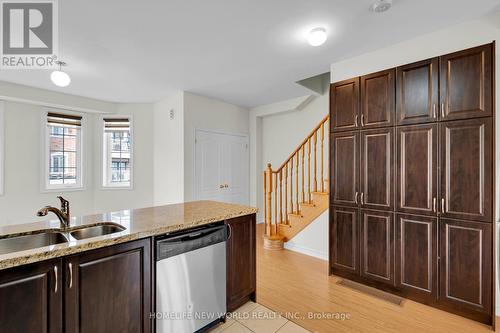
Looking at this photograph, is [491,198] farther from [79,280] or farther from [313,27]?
[79,280]

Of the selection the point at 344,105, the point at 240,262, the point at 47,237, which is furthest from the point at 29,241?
the point at 344,105

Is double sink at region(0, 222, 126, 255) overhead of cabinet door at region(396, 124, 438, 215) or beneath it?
beneath

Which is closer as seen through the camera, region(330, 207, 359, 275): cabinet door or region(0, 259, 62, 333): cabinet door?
region(0, 259, 62, 333): cabinet door

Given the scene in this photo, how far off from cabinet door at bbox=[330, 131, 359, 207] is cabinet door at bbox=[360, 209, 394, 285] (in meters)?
0.25

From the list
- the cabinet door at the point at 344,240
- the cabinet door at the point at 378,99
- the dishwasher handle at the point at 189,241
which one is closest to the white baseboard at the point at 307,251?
the cabinet door at the point at 344,240

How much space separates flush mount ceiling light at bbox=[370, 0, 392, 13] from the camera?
1.92 meters

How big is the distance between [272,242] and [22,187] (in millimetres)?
4276

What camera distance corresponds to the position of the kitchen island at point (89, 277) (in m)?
1.18

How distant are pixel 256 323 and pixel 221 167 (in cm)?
322

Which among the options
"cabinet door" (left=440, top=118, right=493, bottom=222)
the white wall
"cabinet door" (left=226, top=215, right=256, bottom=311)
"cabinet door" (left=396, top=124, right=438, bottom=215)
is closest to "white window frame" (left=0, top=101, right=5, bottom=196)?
the white wall

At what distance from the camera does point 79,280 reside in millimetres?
1361

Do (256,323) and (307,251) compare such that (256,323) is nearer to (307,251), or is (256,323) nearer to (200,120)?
(307,251)

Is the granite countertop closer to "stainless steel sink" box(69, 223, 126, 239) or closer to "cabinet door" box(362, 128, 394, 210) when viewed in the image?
"stainless steel sink" box(69, 223, 126, 239)

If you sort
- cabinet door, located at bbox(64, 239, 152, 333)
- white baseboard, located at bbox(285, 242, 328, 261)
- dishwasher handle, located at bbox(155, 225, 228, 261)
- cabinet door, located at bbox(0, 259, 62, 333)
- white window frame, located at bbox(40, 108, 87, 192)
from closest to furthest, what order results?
1. cabinet door, located at bbox(0, 259, 62, 333)
2. cabinet door, located at bbox(64, 239, 152, 333)
3. dishwasher handle, located at bbox(155, 225, 228, 261)
4. white baseboard, located at bbox(285, 242, 328, 261)
5. white window frame, located at bbox(40, 108, 87, 192)
